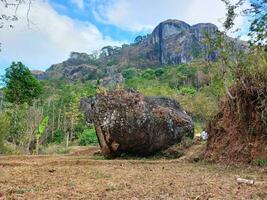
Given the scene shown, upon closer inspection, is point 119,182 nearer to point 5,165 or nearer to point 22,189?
point 22,189

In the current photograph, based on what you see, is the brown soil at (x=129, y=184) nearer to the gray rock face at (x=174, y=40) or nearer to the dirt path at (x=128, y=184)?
the dirt path at (x=128, y=184)

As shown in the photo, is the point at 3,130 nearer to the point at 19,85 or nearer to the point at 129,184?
the point at 19,85

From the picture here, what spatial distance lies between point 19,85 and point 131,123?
26.3m

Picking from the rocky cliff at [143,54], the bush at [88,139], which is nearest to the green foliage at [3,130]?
the bush at [88,139]

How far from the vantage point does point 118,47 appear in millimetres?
151625

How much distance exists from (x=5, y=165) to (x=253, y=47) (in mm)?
8470

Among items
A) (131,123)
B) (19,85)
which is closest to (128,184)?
(131,123)

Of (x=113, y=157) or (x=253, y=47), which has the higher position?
(x=253, y=47)

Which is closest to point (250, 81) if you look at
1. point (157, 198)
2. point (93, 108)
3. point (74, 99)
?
point (93, 108)

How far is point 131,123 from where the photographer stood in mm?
15953

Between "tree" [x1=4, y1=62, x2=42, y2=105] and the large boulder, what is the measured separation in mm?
24917

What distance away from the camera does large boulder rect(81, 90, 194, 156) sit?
16.0 m

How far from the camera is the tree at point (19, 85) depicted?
39.7 meters

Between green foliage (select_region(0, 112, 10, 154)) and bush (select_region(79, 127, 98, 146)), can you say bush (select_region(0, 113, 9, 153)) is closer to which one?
green foliage (select_region(0, 112, 10, 154))
